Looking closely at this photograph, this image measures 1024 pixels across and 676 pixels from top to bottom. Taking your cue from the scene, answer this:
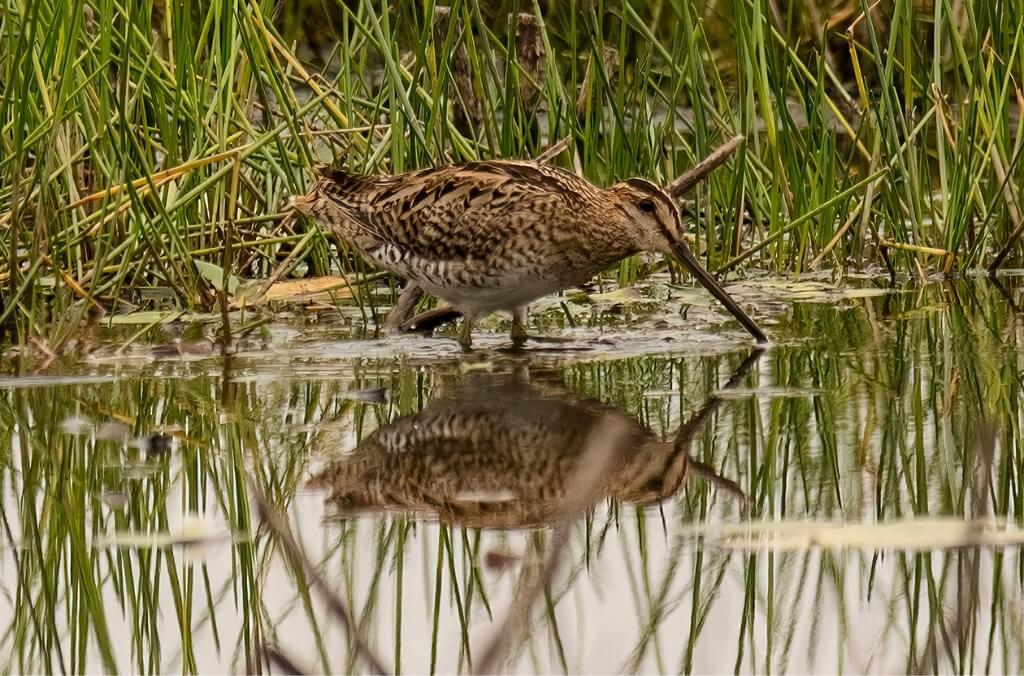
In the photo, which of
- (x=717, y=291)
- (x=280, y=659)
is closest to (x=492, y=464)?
(x=280, y=659)

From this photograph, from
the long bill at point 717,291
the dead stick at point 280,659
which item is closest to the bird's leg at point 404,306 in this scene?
the long bill at point 717,291

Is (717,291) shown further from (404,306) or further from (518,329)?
(404,306)

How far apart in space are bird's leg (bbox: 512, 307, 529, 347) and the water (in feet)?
0.85

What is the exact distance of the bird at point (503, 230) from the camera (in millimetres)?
6602

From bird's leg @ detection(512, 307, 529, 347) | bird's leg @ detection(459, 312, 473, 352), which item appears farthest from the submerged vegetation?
bird's leg @ detection(512, 307, 529, 347)

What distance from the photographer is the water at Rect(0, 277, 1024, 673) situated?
10.3 feet

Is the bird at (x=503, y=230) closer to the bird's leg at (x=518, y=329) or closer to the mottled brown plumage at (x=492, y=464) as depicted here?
the bird's leg at (x=518, y=329)

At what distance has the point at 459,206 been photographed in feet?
22.1

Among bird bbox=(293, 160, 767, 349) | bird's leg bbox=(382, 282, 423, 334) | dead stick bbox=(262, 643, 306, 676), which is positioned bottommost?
dead stick bbox=(262, 643, 306, 676)

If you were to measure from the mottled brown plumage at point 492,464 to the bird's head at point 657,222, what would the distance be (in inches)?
58.6

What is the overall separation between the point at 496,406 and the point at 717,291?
162cm

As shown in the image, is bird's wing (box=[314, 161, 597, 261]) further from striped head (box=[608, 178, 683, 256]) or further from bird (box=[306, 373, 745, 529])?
bird (box=[306, 373, 745, 529])

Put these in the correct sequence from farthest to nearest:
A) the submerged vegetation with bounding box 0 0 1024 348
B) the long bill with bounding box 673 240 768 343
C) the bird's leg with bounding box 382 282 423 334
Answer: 1. the bird's leg with bounding box 382 282 423 334
2. the submerged vegetation with bounding box 0 0 1024 348
3. the long bill with bounding box 673 240 768 343

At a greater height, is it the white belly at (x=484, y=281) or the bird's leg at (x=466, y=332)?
the white belly at (x=484, y=281)
